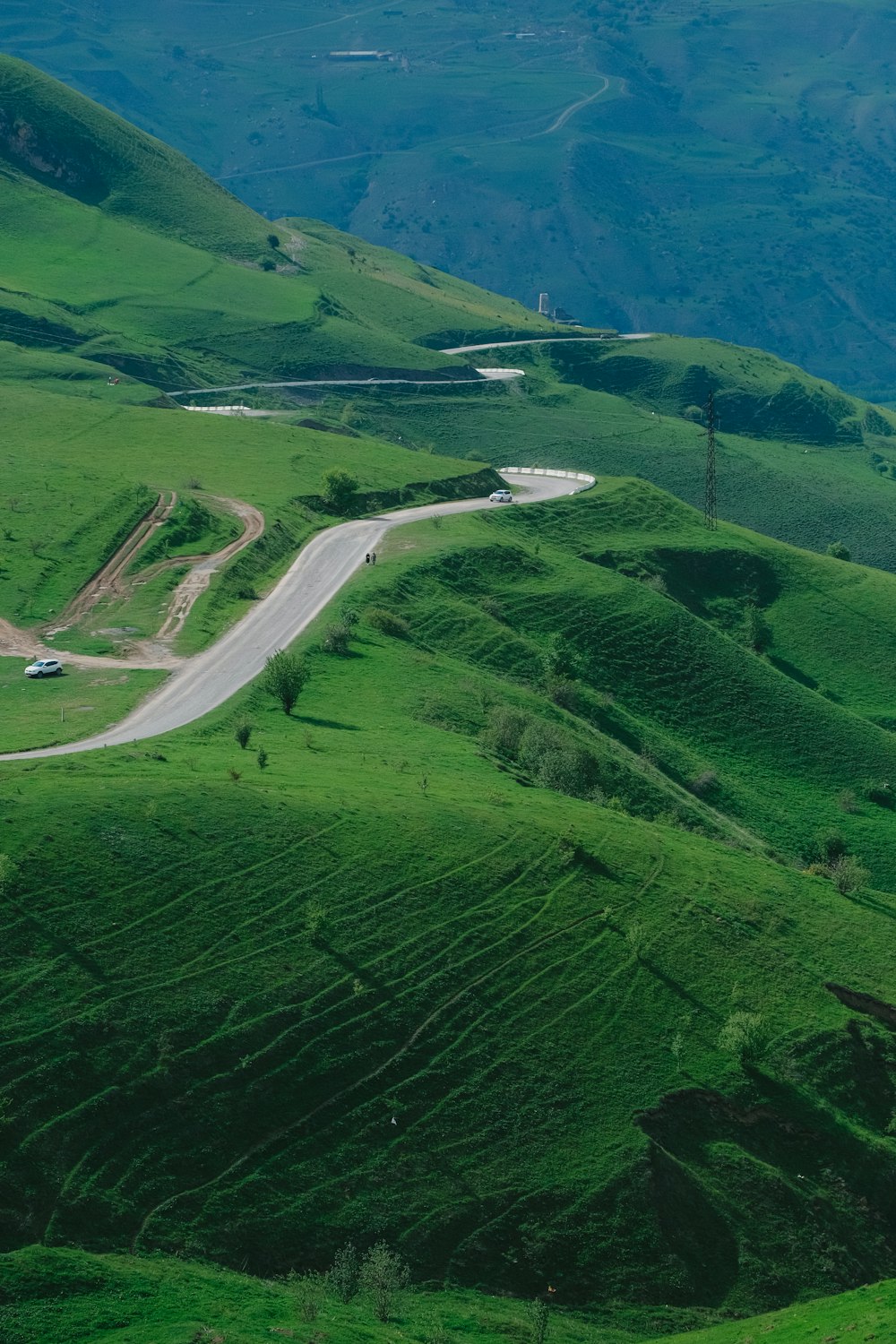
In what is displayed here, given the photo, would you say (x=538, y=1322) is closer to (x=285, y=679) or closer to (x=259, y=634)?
(x=285, y=679)

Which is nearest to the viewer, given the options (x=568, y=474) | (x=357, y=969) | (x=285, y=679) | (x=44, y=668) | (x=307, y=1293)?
(x=307, y=1293)

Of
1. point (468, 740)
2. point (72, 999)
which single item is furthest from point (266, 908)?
point (468, 740)

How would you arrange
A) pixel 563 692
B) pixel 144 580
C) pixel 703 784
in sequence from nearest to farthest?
pixel 703 784, pixel 563 692, pixel 144 580

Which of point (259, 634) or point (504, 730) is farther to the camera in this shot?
point (259, 634)

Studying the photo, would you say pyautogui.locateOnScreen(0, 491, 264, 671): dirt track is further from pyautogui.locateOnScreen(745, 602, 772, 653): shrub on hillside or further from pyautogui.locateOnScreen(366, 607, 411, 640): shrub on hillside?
pyautogui.locateOnScreen(745, 602, 772, 653): shrub on hillside

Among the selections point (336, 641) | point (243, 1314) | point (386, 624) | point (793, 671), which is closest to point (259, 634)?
point (336, 641)

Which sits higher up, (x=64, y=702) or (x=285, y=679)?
(x=285, y=679)

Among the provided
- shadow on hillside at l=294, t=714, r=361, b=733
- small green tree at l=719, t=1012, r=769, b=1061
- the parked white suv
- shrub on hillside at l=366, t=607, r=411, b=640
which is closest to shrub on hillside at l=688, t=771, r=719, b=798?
shrub on hillside at l=366, t=607, r=411, b=640
